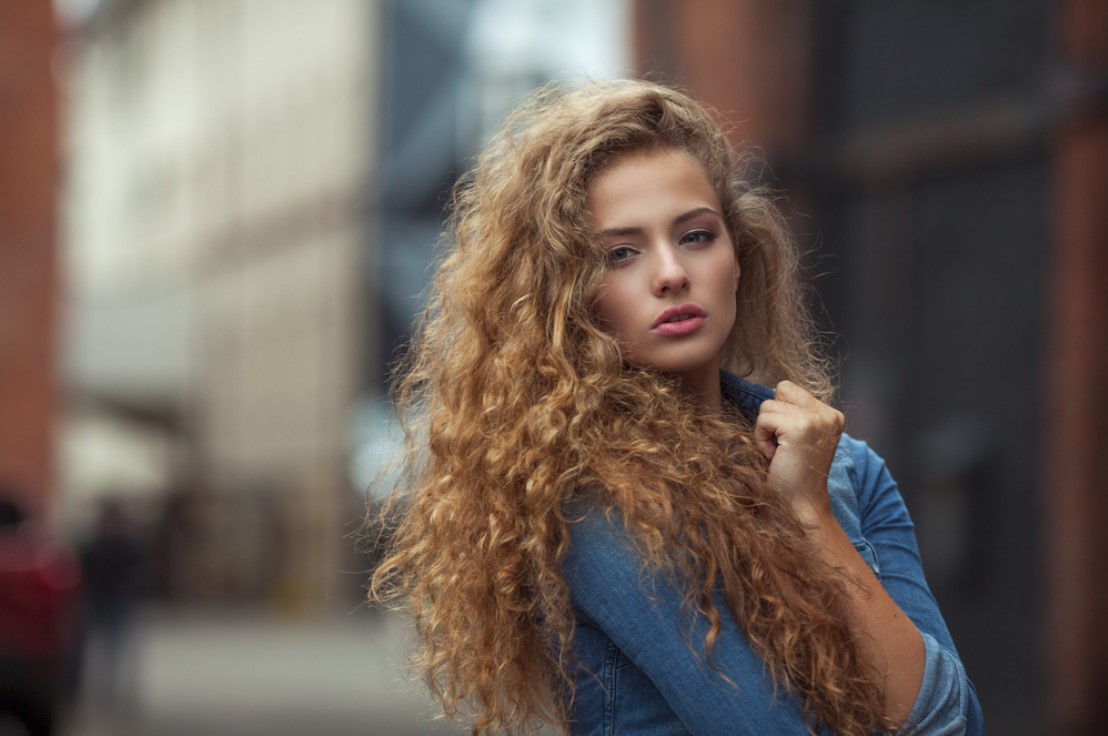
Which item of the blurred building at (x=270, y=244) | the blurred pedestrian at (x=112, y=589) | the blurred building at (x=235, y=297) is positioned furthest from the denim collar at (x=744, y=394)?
the blurred building at (x=235, y=297)

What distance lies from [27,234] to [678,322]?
2075 cm

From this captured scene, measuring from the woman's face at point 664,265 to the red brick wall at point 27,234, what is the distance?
20.2 metres

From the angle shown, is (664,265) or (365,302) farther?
(365,302)

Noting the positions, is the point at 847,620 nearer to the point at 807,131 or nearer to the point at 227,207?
the point at 807,131

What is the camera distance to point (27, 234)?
2195 centimetres

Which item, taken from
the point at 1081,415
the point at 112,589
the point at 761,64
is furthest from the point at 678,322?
the point at 112,589

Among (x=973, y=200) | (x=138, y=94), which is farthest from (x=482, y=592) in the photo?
(x=138, y=94)

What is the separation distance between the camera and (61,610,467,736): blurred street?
13.2m

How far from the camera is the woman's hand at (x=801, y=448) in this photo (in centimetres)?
215

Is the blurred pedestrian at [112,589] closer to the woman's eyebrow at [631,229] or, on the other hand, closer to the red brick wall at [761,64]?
the red brick wall at [761,64]

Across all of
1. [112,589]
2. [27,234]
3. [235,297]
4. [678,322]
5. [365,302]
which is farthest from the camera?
[235,297]

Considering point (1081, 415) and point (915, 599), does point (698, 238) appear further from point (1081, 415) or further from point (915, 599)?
point (1081, 415)

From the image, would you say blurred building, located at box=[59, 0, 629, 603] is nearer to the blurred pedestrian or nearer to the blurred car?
the blurred pedestrian

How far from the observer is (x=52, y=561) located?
11586 millimetres
